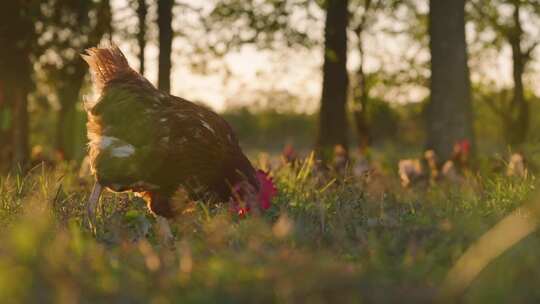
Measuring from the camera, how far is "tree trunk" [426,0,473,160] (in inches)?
471

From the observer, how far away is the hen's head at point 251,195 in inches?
210

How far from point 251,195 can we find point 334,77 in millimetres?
8367

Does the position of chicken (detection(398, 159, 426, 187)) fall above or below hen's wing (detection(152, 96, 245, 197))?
below

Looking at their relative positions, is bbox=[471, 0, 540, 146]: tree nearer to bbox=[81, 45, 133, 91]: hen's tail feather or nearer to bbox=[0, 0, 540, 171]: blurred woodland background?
bbox=[0, 0, 540, 171]: blurred woodland background

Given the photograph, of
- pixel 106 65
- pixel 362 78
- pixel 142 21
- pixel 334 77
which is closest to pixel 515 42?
pixel 362 78

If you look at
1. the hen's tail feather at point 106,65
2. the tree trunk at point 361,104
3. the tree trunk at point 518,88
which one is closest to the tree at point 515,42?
the tree trunk at point 518,88

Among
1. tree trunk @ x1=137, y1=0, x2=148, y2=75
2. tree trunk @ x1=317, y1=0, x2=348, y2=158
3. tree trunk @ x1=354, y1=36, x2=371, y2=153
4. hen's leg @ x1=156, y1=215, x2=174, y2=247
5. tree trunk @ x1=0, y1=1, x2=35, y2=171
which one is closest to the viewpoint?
hen's leg @ x1=156, y1=215, x2=174, y2=247


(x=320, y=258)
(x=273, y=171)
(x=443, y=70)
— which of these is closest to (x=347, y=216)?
(x=320, y=258)

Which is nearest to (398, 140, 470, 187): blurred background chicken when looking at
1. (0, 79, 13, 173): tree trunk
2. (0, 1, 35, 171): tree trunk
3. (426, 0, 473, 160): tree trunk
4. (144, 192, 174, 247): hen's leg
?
(426, 0, 473, 160): tree trunk

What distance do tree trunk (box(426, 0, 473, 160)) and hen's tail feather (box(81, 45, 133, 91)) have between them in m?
6.55

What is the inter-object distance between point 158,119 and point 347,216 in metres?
1.71

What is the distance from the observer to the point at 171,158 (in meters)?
5.57

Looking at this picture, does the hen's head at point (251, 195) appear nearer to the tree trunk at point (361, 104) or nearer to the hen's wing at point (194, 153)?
the hen's wing at point (194, 153)

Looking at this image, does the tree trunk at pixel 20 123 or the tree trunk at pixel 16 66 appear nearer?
the tree trunk at pixel 16 66
